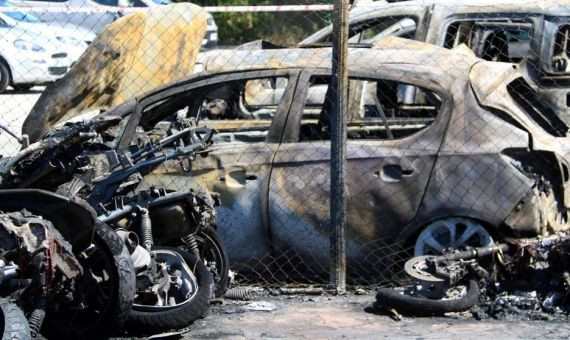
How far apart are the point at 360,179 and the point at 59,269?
2.53 metres

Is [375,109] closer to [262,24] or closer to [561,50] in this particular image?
[561,50]

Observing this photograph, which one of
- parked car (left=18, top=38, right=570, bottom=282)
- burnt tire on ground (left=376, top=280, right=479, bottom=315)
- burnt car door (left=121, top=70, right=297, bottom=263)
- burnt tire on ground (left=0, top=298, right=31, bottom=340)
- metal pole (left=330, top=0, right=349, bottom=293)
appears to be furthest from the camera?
burnt car door (left=121, top=70, right=297, bottom=263)

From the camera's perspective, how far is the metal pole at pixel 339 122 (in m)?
7.71

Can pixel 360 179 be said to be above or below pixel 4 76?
below


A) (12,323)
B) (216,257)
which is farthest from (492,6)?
(12,323)

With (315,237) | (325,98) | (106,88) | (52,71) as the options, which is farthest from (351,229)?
(52,71)

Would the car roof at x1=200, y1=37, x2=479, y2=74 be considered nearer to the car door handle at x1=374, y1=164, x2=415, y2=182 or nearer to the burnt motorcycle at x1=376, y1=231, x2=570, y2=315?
the car door handle at x1=374, y1=164, x2=415, y2=182

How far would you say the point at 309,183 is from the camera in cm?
800

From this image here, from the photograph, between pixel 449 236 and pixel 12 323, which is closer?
pixel 12 323

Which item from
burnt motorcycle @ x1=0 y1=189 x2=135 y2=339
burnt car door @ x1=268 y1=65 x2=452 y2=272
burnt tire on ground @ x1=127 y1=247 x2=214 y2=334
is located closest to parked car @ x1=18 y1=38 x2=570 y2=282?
burnt car door @ x1=268 y1=65 x2=452 y2=272

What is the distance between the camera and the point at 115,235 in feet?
22.0

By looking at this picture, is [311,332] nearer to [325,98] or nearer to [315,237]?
[315,237]

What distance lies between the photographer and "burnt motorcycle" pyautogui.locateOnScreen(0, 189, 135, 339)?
19.8 ft

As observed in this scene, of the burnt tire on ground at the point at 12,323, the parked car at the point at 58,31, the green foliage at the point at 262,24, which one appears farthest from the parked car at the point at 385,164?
the green foliage at the point at 262,24
